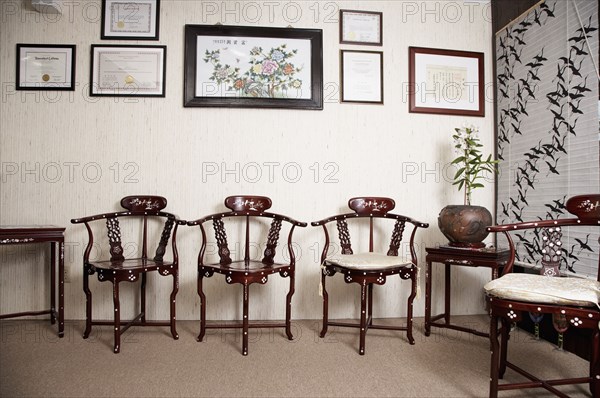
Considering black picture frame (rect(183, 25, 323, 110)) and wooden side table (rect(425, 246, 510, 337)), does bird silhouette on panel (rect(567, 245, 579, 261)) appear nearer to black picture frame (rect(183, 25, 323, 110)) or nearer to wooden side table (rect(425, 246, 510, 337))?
wooden side table (rect(425, 246, 510, 337))

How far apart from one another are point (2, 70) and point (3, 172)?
87cm

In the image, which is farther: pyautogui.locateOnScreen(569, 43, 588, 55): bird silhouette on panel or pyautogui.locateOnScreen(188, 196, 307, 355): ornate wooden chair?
pyautogui.locateOnScreen(569, 43, 588, 55): bird silhouette on panel

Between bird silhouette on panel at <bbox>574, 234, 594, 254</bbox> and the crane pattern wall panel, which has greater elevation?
the crane pattern wall panel

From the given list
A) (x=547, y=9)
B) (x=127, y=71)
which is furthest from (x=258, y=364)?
(x=547, y=9)

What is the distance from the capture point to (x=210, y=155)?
10.1 feet

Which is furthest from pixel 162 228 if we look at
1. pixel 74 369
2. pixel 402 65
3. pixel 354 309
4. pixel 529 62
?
pixel 529 62

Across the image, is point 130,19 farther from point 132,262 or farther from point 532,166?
point 532,166

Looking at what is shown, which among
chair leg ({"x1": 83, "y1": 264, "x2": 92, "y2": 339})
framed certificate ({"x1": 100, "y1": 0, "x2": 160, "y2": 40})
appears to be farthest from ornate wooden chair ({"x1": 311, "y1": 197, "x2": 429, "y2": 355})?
framed certificate ({"x1": 100, "y1": 0, "x2": 160, "y2": 40})

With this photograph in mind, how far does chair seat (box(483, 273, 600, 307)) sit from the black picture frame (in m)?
2.04

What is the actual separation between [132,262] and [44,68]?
1905 mm

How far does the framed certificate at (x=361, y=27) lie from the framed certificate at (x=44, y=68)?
2360 mm

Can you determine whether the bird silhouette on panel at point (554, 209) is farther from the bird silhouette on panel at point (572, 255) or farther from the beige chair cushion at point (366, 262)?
the beige chair cushion at point (366, 262)

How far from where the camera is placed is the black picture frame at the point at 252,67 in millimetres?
3072

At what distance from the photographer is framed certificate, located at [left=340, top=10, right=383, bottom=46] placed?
3178 millimetres
